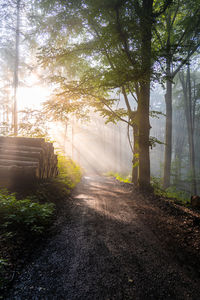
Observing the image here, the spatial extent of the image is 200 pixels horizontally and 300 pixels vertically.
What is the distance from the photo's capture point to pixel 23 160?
541cm

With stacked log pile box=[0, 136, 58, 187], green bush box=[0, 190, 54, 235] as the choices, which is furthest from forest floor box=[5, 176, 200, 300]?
stacked log pile box=[0, 136, 58, 187]

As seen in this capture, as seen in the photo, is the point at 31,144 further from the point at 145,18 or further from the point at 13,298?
the point at 145,18

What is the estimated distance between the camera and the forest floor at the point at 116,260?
1865mm

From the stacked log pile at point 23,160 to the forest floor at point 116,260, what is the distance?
6.60ft

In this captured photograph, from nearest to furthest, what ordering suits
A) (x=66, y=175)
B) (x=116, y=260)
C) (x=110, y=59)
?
(x=116, y=260)
(x=110, y=59)
(x=66, y=175)

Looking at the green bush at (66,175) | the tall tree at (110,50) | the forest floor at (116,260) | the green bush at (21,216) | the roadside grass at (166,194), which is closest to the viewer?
the forest floor at (116,260)

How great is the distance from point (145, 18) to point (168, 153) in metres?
9.07

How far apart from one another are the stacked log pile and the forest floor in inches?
79.2

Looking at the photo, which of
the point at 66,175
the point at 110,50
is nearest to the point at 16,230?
the point at 66,175

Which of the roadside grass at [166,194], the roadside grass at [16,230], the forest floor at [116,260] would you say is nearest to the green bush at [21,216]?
the roadside grass at [16,230]

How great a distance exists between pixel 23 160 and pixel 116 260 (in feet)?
14.8

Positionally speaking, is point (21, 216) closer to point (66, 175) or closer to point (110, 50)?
point (66, 175)

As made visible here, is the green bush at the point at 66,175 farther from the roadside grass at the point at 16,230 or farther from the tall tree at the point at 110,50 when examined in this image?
the tall tree at the point at 110,50

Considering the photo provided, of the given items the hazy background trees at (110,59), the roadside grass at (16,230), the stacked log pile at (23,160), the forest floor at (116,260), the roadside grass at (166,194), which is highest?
the hazy background trees at (110,59)
